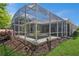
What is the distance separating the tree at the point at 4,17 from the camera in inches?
190

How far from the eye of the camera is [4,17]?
4.85 metres

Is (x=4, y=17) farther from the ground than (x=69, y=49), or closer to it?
farther from the ground

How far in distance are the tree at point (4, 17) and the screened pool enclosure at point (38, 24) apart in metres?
0.07

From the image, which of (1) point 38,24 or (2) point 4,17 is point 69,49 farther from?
(2) point 4,17

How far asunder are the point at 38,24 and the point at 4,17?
372mm

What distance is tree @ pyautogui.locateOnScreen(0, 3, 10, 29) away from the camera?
15.8 ft

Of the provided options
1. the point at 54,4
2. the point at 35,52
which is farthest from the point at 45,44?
the point at 54,4

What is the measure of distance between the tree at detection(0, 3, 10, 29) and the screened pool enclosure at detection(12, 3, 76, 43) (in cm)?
7

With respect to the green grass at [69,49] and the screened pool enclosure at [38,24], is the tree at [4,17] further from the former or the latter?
the green grass at [69,49]

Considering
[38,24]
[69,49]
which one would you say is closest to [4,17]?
[38,24]

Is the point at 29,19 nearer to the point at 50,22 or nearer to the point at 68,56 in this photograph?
the point at 50,22

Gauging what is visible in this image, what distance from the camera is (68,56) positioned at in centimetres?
477

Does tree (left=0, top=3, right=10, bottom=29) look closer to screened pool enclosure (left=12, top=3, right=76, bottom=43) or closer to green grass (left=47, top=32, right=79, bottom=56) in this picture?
screened pool enclosure (left=12, top=3, right=76, bottom=43)

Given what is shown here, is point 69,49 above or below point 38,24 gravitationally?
below
